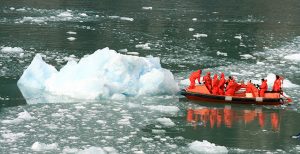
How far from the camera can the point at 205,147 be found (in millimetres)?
17469

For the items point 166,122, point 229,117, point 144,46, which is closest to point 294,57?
point 144,46

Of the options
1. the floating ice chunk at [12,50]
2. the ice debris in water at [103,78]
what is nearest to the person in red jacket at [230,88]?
the ice debris in water at [103,78]

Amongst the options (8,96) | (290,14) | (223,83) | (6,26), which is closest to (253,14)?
(290,14)

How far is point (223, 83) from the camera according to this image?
2317 cm

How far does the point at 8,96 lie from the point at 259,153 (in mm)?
10032

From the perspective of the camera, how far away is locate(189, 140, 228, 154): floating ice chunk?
17281mm

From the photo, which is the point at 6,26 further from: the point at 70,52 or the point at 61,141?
the point at 61,141

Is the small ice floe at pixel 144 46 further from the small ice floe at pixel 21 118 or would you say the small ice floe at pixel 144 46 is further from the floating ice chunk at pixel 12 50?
the small ice floe at pixel 21 118

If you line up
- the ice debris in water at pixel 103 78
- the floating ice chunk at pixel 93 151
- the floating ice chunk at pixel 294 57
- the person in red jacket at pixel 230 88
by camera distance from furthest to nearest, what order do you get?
the floating ice chunk at pixel 294 57, the person in red jacket at pixel 230 88, the ice debris in water at pixel 103 78, the floating ice chunk at pixel 93 151

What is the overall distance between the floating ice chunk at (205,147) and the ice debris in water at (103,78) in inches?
227

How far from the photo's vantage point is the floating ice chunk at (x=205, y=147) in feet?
56.7

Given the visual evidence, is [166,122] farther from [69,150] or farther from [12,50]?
[12,50]

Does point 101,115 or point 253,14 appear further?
point 253,14

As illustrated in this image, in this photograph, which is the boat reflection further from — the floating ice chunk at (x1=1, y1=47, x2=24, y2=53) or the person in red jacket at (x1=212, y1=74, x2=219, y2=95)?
the floating ice chunk at (x1=1, y1=47, x2=24, y2=53)
